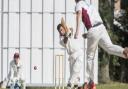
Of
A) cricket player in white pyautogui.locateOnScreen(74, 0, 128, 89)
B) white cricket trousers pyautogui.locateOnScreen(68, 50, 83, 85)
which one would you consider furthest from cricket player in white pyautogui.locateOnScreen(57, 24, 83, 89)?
cricket player in white pyautogui.locateOnScreen(74, 0, 128, 89)

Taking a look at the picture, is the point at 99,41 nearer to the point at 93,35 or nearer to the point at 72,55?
the point at 93,35

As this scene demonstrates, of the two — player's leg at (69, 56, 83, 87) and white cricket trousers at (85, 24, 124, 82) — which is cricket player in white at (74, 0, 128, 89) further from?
player's leg at (69, 56, 83, 87)

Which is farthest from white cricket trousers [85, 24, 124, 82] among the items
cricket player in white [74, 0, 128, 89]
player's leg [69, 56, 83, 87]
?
player's leg [69, 56, 83, 87]

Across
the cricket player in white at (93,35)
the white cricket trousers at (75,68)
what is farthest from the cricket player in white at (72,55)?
the cricket player in white at (93,35)

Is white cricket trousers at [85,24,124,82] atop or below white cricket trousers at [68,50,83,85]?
atop

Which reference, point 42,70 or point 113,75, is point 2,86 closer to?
point 42,70

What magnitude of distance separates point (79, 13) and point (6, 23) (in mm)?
6218

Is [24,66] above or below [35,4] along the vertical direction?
below

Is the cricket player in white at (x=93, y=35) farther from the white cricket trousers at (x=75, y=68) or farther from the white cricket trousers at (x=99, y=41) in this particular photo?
the white cricket trousers at (x=75, y=68)

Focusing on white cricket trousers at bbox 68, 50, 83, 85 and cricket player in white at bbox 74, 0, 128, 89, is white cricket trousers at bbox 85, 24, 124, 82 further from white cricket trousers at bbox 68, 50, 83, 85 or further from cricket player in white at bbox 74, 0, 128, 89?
white cricket trousers at bbox 68, 50, 83, 85

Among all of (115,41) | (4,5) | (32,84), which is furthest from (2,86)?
(115,41)

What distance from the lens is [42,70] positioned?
1817 centimetres

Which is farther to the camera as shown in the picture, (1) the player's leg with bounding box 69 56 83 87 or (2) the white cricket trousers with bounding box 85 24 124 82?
(1) the player's leg with bounding box 69 56 83 87

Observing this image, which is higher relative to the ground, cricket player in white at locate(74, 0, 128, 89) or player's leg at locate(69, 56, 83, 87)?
cricket player in white at locate(74, 0, 128, 89)
